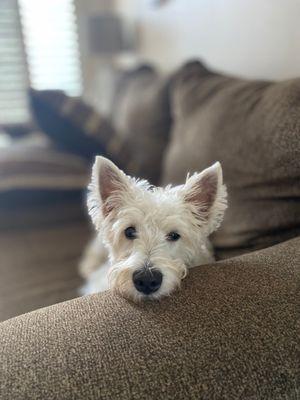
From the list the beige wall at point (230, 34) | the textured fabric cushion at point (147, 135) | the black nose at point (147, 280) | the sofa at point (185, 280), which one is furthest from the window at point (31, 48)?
the black nose at point (147, 280)

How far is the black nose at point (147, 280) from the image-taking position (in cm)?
81

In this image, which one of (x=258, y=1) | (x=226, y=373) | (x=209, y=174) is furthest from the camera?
(x=258, y=1)

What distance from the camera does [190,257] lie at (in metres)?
1.05

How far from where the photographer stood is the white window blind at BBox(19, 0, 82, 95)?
11.6 ft

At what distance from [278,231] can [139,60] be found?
2.44 metres

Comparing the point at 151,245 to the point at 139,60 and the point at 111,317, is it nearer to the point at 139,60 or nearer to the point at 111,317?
the point at 111,317

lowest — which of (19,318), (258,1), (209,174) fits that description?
(19,318)

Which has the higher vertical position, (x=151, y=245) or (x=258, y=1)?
(x=258, y=1)

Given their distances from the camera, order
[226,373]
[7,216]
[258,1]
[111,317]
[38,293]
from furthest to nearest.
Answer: [7,216] < [258,1] < [38,293] < [111,317] < [226,373]

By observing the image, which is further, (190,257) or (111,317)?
(190,257)

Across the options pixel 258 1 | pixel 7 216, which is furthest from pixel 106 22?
pixel 7 216

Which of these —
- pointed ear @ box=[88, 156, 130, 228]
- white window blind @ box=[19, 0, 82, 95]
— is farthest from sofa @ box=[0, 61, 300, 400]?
white window blind @ box=[19, 0, 82, 95]

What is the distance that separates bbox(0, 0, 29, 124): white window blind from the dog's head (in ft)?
8.99

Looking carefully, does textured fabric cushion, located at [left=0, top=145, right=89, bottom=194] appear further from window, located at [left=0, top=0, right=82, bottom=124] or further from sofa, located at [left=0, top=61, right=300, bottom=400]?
window, located at [left=0, top=0, right=82, bottom=124]
